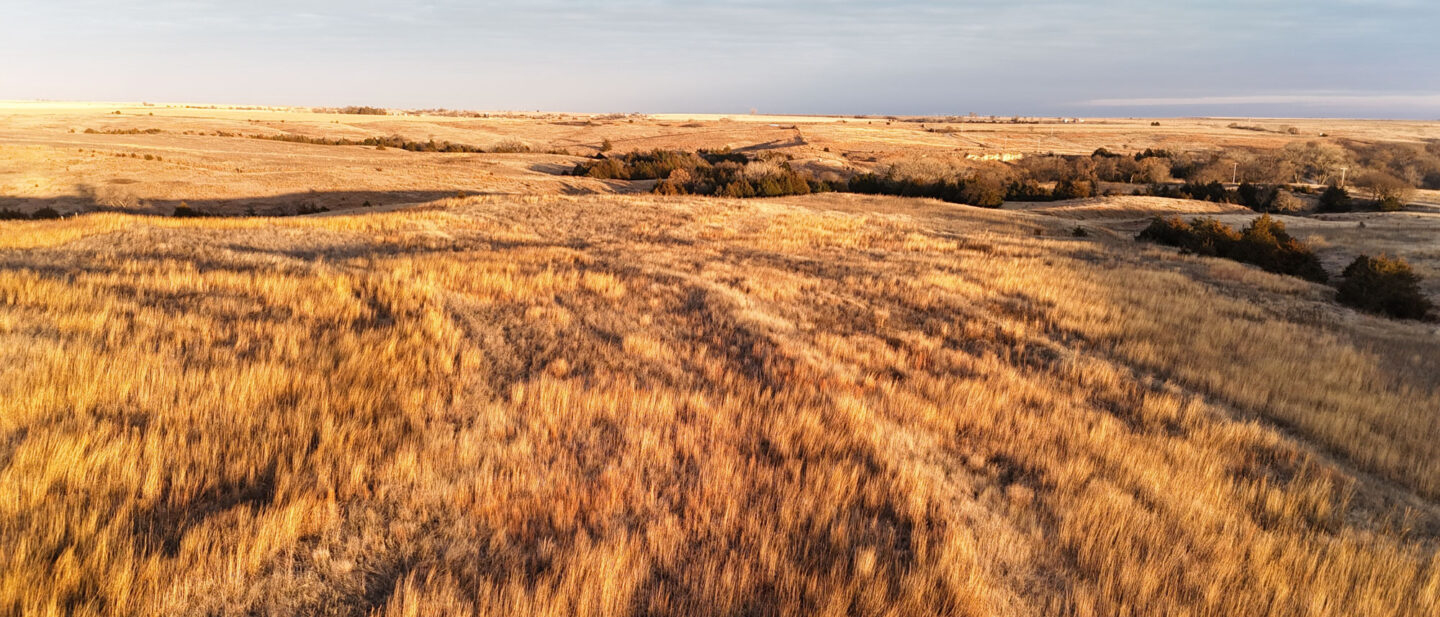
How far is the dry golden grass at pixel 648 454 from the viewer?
2.77 m

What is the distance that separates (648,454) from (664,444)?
179 mm

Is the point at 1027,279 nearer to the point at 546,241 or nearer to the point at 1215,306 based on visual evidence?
the point at 1215,306

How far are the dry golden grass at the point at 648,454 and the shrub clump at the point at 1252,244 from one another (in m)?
10.1

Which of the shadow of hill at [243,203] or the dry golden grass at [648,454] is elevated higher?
the shadow of hill at [243,203]

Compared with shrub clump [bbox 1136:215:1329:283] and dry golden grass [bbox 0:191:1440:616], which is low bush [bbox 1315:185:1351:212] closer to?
shrub clump [bbox 1136:215:1329:283]

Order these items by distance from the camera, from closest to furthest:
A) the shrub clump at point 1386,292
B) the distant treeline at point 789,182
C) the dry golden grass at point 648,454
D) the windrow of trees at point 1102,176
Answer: the dry golden grass at point 648,454 < the shrub clump at point 1386,292 < the distant treeline at point 789,182 < the windrow of trees at point 1102,176

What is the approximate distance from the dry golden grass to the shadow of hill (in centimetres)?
1670

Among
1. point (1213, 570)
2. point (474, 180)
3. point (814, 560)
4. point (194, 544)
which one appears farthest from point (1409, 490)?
point (474, 180)

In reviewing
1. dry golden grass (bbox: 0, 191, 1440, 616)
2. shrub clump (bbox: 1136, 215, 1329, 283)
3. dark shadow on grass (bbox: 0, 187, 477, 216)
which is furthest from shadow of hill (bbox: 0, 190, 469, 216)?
shrub clump (bbox: 1136, 215, 1329, 283)

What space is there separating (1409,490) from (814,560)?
5.44m

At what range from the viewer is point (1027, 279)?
12.0 meters

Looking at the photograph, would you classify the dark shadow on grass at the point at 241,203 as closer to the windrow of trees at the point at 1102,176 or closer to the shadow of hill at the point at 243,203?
the shadow of hill at the point at 243,203

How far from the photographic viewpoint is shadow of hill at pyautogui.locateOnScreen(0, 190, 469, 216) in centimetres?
2212

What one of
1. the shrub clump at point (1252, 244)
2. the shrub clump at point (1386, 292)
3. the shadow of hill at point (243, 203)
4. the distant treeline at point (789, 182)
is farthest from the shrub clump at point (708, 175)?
the shrub clump at point (1386, 292)
